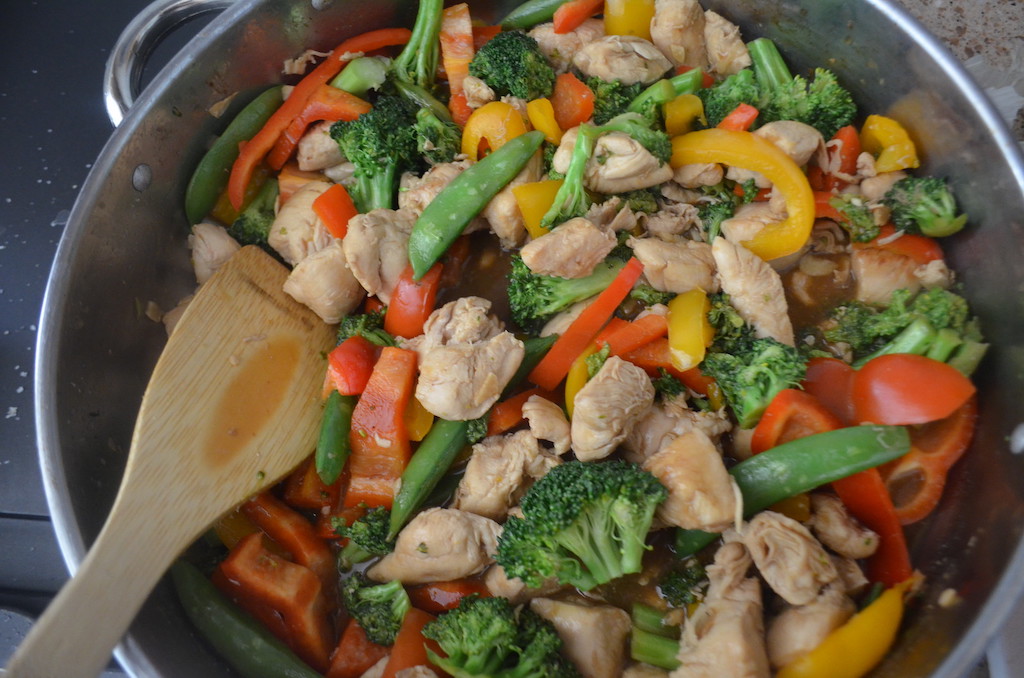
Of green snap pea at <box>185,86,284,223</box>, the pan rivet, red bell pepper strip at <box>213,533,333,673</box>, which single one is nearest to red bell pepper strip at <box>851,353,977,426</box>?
red bell pepper strip at <box>213,533,333,673</box>

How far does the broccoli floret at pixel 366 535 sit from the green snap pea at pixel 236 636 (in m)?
0.32

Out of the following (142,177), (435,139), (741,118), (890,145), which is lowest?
(142,177)

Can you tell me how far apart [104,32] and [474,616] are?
10.2ft

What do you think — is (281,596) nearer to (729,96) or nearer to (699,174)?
(699,174)

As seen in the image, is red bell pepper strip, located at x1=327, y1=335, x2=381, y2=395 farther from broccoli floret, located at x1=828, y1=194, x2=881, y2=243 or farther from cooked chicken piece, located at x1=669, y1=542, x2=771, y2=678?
broccoli floret, located at x1=828, y1=194, x2=881, y2=243

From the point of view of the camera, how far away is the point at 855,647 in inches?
75.3

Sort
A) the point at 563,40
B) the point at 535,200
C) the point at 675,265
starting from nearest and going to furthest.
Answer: the point at 675,265, the point at 535,200, the point at 563,40

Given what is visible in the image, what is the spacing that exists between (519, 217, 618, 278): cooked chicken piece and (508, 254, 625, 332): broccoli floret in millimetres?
43

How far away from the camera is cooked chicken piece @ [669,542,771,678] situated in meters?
1.86

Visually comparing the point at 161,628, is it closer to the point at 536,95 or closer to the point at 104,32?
the point at 536,95

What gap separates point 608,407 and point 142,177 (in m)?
1.74

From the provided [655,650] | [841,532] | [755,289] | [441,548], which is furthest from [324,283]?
[841,532]

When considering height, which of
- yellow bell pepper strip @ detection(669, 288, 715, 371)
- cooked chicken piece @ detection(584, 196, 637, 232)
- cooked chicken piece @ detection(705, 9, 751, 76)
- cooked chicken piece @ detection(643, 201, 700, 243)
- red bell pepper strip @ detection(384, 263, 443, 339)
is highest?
cooked chicken piece @ detection(705, 9, 751, 76)

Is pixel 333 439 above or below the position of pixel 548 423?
below
